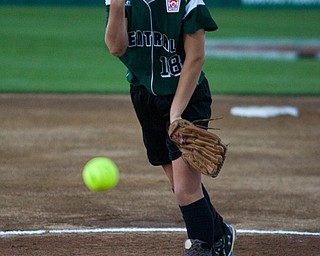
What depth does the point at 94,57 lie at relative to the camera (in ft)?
51.1

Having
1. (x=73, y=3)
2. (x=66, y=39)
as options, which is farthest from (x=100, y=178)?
(x=73, y=3)

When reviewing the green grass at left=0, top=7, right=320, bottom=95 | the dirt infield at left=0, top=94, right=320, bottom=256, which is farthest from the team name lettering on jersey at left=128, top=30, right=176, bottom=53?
the green grass at left=0, top=7, right=320, bottom=95

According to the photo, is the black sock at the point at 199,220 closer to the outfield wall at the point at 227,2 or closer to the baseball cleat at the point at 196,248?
the baseball cleat at the point at 196,248

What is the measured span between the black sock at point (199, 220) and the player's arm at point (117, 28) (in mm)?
865

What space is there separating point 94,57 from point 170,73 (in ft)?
37.2

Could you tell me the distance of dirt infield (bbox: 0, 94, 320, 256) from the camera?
17.1ft

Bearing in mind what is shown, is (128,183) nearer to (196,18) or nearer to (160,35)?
(160,35)

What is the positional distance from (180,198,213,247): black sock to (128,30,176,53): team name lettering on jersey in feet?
2.60

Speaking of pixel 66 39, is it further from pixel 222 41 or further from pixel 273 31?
pixel 273 31

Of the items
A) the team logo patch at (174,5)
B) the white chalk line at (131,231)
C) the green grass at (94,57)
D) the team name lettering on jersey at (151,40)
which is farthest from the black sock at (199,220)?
the green grass at (94,57)

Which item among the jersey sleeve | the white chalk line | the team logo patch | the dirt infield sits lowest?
the dirt infield

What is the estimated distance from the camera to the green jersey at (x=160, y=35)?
4.20 meters

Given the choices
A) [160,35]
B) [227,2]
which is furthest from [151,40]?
[227,2]

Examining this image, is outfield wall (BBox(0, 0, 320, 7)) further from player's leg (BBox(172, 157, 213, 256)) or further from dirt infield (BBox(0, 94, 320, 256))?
player's leg (BBox(172, 157, 213, 256))
